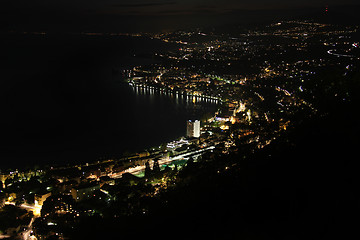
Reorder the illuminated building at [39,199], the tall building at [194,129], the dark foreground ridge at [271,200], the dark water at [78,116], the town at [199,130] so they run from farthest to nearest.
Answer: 1. the tall building at [194,129]
2. the dark water at [78,116]
3. the illuminated building at [39,199]
4. the town at [199,130]
5. the dark foreground ridge at [271,200]

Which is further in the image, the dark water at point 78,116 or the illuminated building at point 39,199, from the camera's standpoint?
the dark water at point 78,116

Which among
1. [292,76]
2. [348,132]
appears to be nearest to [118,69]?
[292,76]

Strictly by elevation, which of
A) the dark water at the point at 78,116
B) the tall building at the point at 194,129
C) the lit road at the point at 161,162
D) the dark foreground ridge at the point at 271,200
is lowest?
the dark water at the point at 78,116

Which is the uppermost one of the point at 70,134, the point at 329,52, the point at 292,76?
the point at 329,52

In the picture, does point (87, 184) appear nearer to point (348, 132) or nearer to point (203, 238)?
point (203, 238)

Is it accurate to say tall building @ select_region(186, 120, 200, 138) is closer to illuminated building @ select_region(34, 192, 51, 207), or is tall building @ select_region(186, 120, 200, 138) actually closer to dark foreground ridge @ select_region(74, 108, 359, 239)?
dark foreground ridge @ select_region(74, 108, 359, 239)

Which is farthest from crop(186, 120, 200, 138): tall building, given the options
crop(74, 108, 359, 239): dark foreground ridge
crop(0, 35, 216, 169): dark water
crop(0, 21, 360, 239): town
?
crop(74, 108, 359, 239): dark foreground ridge

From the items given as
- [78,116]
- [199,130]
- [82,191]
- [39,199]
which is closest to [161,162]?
[82,191]

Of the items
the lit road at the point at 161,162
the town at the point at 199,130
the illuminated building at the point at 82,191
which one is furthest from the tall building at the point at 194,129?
the illuminated building at the point at 82,191

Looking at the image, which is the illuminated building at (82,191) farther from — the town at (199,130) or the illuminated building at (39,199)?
the illuminated building at (39,199)
